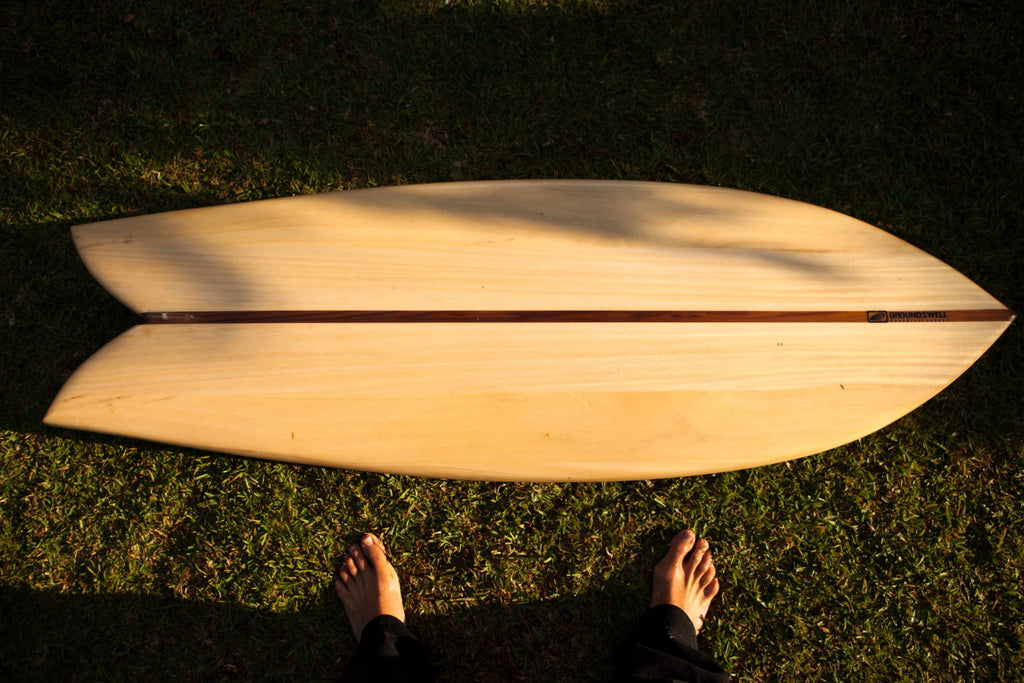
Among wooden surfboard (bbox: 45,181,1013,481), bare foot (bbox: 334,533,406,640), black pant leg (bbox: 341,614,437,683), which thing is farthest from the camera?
bare foot (bbox: 334,533,406,640)

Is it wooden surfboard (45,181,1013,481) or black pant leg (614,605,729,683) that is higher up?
wooden surfboard (45,181,1013,481)

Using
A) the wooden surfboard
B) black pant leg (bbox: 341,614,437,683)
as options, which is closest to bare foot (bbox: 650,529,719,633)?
the wooden surfboard

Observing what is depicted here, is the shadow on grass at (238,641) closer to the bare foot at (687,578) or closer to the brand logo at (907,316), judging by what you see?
the bare foot at (687,578)

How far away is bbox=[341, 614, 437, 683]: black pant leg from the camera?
2.07 m

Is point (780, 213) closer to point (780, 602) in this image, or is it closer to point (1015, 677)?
point (780, 602)

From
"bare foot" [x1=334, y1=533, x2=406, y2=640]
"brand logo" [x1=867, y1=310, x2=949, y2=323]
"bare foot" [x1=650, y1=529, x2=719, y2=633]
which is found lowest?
"bare foot" [x1=650, y1=529, x2=719, y2=633]

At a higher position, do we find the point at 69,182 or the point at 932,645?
the point at 69,182

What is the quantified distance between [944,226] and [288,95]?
3205 millimetres

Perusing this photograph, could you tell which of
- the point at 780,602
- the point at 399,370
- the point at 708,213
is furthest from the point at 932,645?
the point at 399,370

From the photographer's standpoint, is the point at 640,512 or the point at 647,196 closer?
the point at 647,196

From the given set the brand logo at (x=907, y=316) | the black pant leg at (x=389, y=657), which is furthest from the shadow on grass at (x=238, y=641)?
the brand logo at (x=907, y=316)

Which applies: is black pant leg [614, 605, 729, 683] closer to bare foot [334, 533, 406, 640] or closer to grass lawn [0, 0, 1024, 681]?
grass lawn [0, 0, 1024, 681]

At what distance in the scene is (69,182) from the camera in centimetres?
253

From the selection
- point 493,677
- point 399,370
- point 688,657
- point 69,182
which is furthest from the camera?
point 69,182
